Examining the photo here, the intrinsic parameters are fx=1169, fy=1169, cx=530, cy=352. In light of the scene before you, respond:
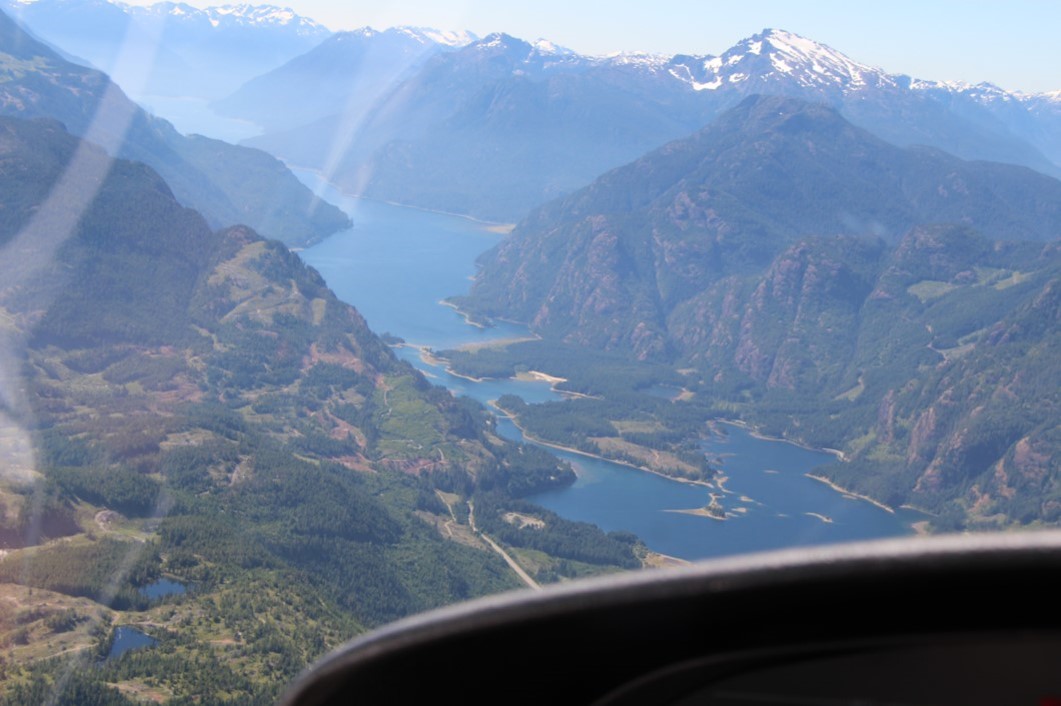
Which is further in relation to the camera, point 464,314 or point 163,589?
point 464,314

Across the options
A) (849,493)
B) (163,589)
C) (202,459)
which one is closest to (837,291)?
(849,493)

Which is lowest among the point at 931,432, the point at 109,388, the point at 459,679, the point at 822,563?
the point at 109,388

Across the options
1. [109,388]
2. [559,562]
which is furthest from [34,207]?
[559,562]

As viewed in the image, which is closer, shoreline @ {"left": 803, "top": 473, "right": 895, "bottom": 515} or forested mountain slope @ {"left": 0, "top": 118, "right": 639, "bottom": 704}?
forested mountain slope @ {"left": 0, "top": 118, "right": 639, "bottom": 704}

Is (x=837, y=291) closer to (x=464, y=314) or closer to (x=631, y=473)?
(x=464, y=314)

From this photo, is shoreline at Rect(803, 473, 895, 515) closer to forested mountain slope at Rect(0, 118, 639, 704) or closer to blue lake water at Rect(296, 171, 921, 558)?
blue lake water at Rect(296, 171, 921, 558)

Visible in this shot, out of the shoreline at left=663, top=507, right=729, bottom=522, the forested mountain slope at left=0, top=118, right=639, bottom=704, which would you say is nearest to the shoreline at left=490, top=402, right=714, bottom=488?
the forested mountain slope at left=0, top=118, right=639, bottom=704

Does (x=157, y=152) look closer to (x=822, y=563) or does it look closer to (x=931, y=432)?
(x=931, y=432)
